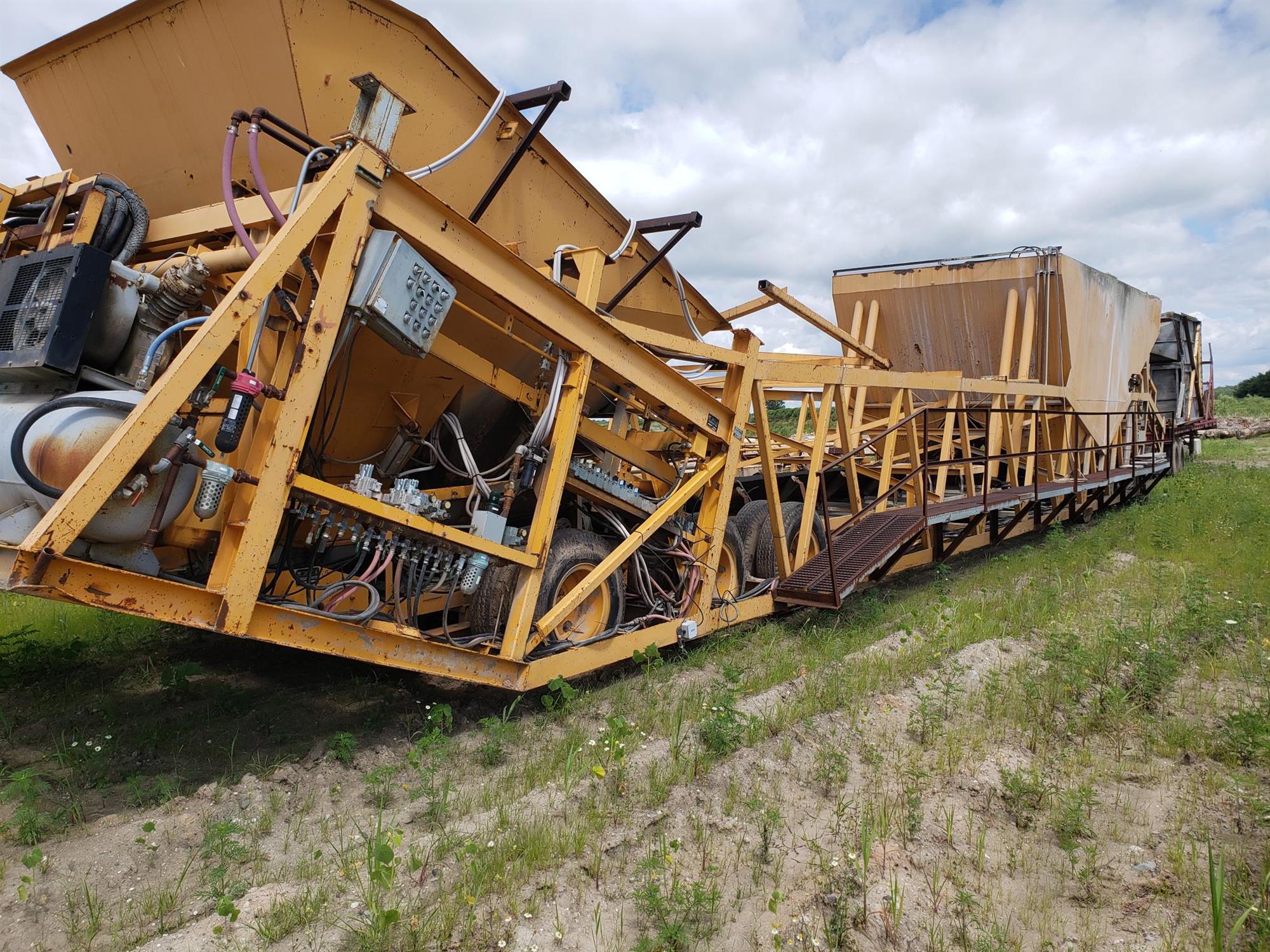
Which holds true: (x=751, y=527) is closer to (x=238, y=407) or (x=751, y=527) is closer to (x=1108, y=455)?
(x=238, y=407)

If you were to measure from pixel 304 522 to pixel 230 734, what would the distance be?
106 cm

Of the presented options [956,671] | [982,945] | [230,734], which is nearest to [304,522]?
[230,734]

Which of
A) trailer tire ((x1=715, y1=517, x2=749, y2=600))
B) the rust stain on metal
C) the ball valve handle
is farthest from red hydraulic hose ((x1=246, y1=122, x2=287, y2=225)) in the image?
trailer tire ((x1=715, y1=517, x2=749, y2=600))

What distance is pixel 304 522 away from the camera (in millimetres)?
4102

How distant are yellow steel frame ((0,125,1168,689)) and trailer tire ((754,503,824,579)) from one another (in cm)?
12

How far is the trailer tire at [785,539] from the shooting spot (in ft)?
20.0

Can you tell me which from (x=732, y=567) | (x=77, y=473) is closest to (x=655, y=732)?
(x=732, y=567)

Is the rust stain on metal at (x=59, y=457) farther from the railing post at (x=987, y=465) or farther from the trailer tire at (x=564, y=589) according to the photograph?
the railing post at (x=987, y=465)

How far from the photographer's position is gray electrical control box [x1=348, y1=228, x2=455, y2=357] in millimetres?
3191

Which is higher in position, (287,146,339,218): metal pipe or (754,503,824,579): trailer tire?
(287,146,339,218): metal pipe

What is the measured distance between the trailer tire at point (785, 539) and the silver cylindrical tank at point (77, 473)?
13.4 feet

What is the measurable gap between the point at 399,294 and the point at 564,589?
6.42 feet

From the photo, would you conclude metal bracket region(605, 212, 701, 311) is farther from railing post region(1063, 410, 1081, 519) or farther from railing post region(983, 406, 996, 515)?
railing post region(1063, 410, 1081, 519)

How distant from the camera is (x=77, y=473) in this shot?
2.75 m
